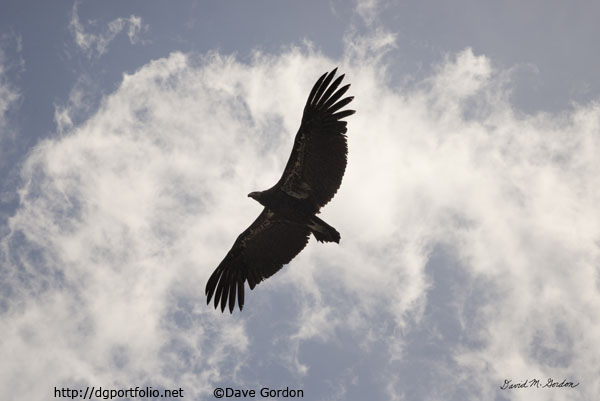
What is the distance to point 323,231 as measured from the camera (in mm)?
14016

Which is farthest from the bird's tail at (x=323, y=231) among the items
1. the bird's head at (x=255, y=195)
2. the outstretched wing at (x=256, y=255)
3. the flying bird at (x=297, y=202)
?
the bird's head at (x=255, y=195)

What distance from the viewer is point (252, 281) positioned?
50.6 feet

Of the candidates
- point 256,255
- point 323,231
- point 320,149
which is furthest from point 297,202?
point 256,255

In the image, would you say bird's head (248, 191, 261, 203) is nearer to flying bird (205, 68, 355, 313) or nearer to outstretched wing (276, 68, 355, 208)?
flying bird (205, 68, 355, 313)

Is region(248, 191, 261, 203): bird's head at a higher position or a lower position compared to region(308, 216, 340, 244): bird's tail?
higher

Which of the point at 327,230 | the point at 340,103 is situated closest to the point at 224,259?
the point at 327,230

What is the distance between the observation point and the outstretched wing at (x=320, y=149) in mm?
12938

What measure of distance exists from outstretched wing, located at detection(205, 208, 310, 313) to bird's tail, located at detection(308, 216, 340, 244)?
94 centimetres

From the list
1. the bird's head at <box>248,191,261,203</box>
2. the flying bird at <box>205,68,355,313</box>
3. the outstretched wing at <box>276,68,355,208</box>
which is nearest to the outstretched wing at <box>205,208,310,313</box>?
the flying bird at <box>205,68,355,313</box>

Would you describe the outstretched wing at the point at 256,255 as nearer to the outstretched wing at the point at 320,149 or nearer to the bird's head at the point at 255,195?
the bird's head at the point at 255,195

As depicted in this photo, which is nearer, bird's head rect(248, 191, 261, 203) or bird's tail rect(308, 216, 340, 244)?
bird's tail rect(308, 216, 340, 244)

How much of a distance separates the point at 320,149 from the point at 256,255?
180 inches

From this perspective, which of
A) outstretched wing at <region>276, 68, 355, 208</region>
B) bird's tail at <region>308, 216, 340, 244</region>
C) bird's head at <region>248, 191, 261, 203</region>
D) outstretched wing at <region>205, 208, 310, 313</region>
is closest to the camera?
outstretched wing at <region>276, 68, 355, 208</region>

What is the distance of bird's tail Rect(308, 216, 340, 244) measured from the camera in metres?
13.9
